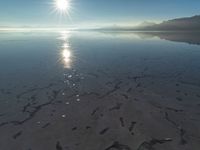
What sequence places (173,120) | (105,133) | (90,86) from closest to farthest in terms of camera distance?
(105,133)
(173,120)
(90,86)

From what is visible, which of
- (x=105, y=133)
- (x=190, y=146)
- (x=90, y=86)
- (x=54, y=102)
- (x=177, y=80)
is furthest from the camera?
(x=177, y=80)

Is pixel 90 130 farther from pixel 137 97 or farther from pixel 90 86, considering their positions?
pixel 90 86

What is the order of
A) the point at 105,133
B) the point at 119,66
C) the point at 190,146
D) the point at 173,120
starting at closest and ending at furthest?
the point at 190,146 < the point at 105,133 < the point at 173,120 < the point at 119,66

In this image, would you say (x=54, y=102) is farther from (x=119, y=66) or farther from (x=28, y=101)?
(x=119, y=66)

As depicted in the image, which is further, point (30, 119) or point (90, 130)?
point (30, 119)

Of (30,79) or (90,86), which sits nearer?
(90,86)

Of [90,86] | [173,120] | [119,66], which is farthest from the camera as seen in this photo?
[119,66]

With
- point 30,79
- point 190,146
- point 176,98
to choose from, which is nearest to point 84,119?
point 190,146

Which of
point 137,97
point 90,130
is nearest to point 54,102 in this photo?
point 90,130
